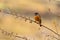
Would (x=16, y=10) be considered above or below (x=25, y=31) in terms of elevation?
above

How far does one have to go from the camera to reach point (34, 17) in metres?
1.30

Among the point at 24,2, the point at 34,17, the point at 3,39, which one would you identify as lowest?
the point at 3,39

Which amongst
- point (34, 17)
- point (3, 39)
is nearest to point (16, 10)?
point (34, 17)

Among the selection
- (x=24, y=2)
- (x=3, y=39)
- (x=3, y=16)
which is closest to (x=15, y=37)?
(x=3, y=39)

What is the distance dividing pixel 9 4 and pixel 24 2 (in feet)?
0.40

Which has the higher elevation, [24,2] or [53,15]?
[24,2]

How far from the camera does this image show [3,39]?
3.96ft

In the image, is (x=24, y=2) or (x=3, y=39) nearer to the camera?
(x=3, y=39)

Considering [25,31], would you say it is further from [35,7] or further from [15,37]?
[35,7]

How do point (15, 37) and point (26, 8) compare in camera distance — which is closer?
point (15, 37)

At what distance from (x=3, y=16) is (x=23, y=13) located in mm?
156

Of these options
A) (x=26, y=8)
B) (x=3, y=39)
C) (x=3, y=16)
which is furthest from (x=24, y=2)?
(x=3, y=39)

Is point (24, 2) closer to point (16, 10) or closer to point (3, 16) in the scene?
point (16, 10)

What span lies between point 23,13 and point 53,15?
0.25m
